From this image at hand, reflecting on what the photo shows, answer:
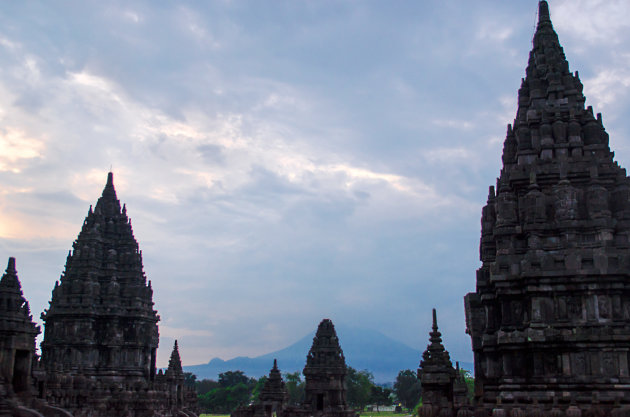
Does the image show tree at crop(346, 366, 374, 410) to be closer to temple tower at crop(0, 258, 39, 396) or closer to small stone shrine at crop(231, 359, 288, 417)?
small stone shrine at crop(231, 359, 288, 417)

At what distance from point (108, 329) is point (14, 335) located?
2240cm

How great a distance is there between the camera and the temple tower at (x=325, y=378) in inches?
1889

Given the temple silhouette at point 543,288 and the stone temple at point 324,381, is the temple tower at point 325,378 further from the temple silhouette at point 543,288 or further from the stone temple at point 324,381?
the temple silhouette at point 543,288

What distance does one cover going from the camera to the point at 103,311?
140ft

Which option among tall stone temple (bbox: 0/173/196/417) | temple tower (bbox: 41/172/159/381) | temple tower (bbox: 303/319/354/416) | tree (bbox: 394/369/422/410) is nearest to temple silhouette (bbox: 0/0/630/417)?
tall stone temple (bbox: 0/173/196/417)

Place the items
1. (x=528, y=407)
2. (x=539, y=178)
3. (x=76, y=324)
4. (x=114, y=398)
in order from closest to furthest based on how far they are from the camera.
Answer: (x=528, y=407) < (x=539, y=178) < (x=114, y=398) < (x=76, y=324)

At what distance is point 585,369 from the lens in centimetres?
1830

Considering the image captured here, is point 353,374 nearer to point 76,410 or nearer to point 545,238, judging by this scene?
point 76,410

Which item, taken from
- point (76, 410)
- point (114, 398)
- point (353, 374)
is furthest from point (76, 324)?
point (353, 374)

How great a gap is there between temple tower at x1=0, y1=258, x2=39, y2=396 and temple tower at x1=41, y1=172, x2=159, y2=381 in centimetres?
1868

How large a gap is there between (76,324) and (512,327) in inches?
1213

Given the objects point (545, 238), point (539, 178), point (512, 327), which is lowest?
point (512, 327)

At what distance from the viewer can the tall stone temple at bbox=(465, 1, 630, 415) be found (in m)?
18.2

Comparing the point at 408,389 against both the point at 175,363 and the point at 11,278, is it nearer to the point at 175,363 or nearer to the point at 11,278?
the point at 175,363
